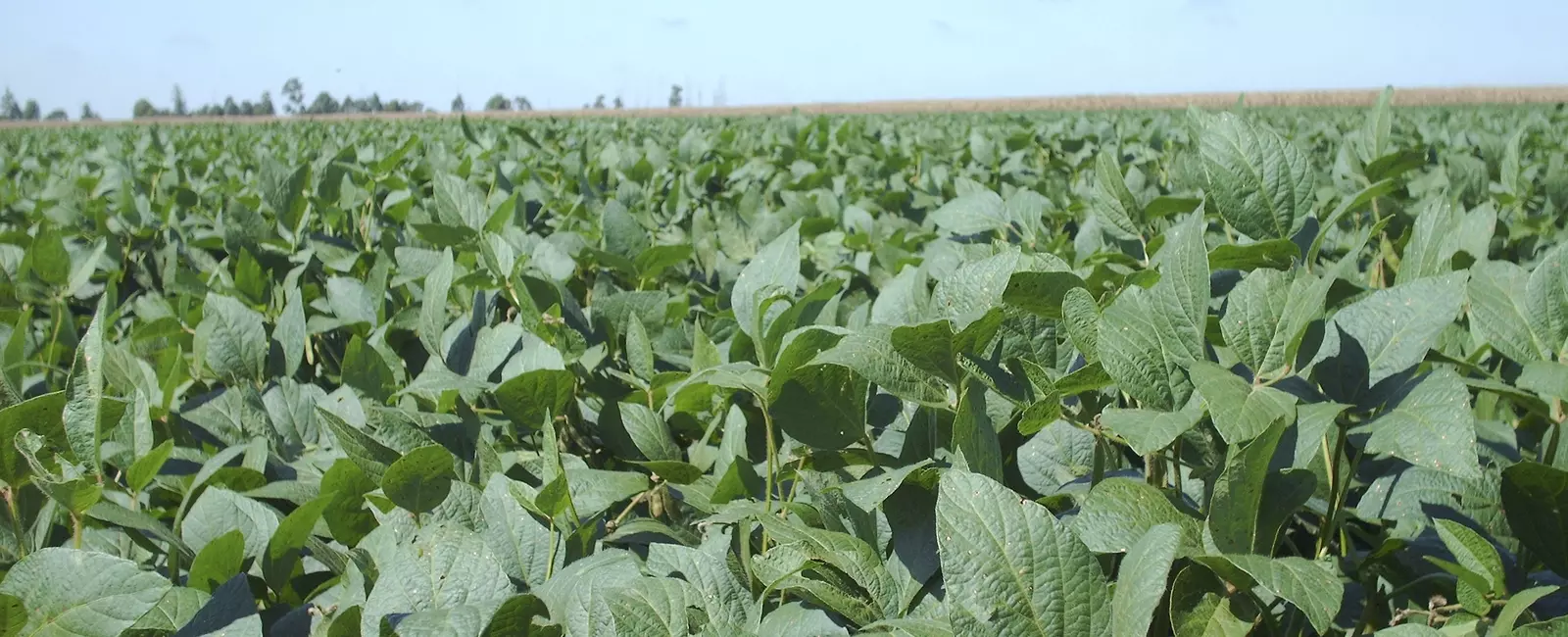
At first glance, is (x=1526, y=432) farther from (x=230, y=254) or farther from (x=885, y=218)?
(x=230, y=254)

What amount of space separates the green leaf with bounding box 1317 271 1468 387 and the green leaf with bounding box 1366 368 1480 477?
0.06 m

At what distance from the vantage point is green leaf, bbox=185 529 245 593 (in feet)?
3.21

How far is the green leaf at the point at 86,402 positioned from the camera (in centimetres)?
100

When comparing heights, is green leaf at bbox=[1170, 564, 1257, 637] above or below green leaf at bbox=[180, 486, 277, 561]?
above

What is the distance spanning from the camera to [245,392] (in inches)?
59.0

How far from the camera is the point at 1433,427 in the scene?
30.7 inches

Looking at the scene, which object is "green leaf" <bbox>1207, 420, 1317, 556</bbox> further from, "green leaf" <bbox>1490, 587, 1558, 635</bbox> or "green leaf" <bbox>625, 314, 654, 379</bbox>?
"green leaf" <bbox>625, 314, 654, 379</bbox>

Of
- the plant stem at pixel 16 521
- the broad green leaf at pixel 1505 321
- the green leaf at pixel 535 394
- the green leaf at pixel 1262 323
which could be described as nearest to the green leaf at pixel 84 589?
the plant stem at pixel 16 521

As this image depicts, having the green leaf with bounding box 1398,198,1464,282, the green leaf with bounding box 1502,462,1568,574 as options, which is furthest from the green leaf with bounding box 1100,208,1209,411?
the green leaf with bounding box 1398,198,1464,282

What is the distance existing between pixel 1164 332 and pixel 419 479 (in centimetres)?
72

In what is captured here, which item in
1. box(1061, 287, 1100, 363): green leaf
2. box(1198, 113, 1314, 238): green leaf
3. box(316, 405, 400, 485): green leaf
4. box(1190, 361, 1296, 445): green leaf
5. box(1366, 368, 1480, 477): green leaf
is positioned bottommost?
box(316, 405, 400, 485): green leaf

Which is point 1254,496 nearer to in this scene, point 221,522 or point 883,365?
point 883,365

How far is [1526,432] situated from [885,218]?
1714 millimetres

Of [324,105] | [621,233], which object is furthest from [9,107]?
[621,233]
